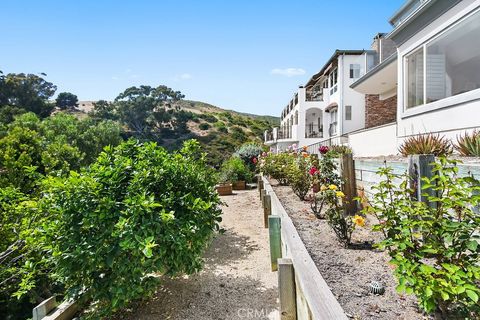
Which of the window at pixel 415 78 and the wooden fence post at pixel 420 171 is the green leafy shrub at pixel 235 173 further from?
the wooden fence post at pixel 420 171

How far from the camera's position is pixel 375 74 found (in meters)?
11.9

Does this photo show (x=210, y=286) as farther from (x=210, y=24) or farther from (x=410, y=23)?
(x=210, y=24)

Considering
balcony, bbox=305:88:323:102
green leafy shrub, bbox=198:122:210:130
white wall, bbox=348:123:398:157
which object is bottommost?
white wall, bbox=348:123:398:157

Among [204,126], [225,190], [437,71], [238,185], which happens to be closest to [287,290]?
[437,71]

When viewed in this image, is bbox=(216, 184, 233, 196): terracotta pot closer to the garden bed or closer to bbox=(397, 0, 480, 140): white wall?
bbox=(397, 0, 480, 140): white wall

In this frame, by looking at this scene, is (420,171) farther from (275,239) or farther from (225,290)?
(225,290)

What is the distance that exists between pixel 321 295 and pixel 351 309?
0.94 ft

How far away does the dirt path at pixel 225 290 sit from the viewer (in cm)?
381

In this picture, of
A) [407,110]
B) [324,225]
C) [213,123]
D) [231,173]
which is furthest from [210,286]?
[213,123]

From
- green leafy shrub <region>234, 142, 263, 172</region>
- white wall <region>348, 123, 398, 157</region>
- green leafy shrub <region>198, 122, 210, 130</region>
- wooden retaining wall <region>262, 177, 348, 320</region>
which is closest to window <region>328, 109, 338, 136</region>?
green leafy shrub <region>234, 142, 263, 172</region>

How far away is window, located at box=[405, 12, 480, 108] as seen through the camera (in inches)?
233

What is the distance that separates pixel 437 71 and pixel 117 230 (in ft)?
25.5

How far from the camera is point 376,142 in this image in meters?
9.14

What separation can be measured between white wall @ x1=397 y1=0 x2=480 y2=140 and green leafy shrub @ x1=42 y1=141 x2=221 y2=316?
5.70 meters
